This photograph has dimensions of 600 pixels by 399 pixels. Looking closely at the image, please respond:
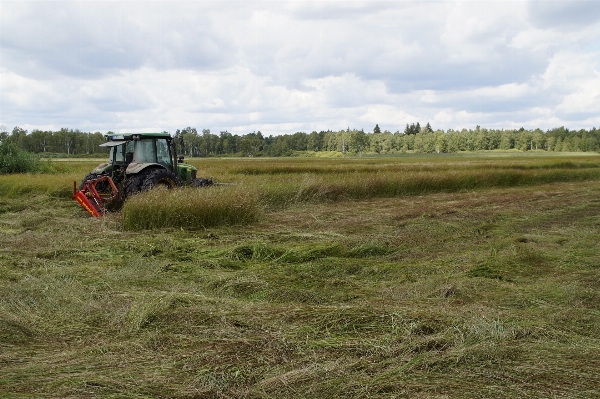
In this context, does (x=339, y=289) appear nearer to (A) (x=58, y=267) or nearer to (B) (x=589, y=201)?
(A) (x=58, y=267)

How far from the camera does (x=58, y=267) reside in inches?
248

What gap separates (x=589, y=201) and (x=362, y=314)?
13.5 meters

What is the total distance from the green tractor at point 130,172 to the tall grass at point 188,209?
118cm

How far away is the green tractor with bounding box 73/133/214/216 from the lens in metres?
10.8

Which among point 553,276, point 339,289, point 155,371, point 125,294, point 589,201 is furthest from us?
point 589,201

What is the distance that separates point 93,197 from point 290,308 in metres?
7.52

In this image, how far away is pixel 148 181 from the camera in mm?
10875

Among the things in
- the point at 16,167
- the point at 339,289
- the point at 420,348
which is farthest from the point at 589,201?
the point at 16,167

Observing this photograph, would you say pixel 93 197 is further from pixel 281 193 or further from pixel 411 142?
pixel 411 142

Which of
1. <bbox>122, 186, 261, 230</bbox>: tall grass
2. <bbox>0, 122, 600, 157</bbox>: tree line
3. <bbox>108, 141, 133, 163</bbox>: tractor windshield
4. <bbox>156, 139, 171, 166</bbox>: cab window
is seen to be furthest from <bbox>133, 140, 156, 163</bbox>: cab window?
<bbox>0, 122, 600, 157</bbox>: tree line

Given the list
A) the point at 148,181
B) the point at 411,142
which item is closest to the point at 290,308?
the point at 148,181

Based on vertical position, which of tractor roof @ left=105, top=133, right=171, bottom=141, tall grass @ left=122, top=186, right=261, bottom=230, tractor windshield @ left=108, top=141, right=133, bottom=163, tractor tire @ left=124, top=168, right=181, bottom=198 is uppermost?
tractor roof @ left=105, top=133, right=171, bottom=141

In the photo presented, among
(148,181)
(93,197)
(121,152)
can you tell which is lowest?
(93,197)

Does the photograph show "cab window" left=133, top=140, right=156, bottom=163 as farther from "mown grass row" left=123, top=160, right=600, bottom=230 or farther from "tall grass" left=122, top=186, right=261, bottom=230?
"mown grass row" left=123, top=160, right=600, bottom=230
